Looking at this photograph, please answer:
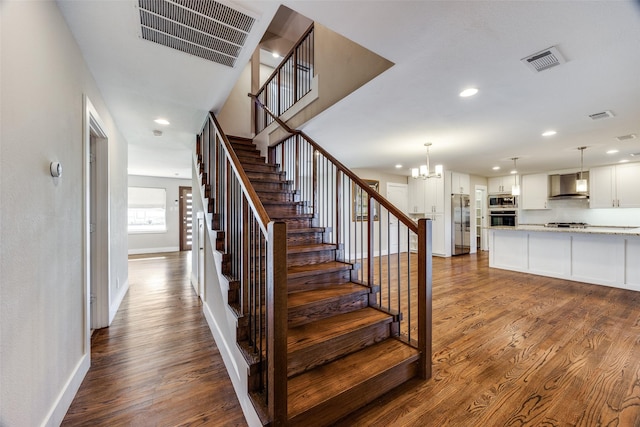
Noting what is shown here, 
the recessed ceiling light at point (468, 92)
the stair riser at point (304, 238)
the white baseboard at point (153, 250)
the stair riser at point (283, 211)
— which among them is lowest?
the white baseboard at point (153, 250)

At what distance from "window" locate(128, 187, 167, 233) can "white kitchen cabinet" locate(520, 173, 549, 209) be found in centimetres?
1070

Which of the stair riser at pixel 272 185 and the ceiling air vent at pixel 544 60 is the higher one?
the ceiling air vent at pixel 544 60

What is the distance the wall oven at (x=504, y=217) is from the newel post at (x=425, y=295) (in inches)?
290

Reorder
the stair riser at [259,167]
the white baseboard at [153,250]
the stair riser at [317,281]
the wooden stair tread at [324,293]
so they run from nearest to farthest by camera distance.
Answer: the wooden stair tread at [324,293], the stair riser at [317,281], the stair riser at [259,167], the white baseboard at [153,250]

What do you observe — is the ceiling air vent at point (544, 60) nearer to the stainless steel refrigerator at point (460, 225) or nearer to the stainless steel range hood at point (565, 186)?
the stainless steel refrigerator at point (460, 225)

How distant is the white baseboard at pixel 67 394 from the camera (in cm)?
143

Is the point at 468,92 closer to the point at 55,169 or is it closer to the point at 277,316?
the point at 277,316

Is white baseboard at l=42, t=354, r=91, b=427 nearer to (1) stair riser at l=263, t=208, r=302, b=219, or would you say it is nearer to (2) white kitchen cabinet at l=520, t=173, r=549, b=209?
(1) stair riser at l=263, t=208, r=302, b=219

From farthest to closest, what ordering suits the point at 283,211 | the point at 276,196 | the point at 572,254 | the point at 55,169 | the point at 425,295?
the point at 572,254
the point at 276,196
the point at 283,211
the point at 425,295
the point at 55,169

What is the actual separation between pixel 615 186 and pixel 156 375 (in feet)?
29.7

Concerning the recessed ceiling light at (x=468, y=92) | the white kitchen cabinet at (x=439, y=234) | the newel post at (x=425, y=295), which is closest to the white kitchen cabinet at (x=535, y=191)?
the white kitchen cabinet at (x=439, y=234)

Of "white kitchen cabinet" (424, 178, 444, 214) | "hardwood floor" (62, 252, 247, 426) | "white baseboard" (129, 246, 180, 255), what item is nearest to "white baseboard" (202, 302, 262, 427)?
"hardwood floor" (62, 252, 247, 426)

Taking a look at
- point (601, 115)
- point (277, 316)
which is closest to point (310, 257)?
point (277, 316)

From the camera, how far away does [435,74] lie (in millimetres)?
2213
